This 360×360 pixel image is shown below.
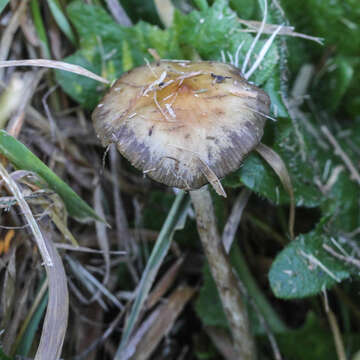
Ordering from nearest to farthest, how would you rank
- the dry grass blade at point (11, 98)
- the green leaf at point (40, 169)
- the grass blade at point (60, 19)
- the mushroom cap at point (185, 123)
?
the mushroom cap at point (185, 123) < the green leaf at point (40, 169) < the dry grass blade at point (11, 98) < the grass blade at point (60, 19)

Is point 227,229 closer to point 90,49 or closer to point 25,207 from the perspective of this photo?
point 25,207

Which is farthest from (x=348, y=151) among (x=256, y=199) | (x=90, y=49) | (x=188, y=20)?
(x=90, y=49)

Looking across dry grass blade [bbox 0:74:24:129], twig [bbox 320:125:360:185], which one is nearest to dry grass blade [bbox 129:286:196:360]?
twig [bbox 320:125:360:185]

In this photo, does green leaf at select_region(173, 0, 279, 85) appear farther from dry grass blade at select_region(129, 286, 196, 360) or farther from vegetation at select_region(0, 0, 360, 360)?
dry grass blade at select_region(129, 286, 196, 360)

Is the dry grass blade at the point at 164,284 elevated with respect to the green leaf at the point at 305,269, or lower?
lower

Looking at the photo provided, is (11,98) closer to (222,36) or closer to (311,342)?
(222,36)

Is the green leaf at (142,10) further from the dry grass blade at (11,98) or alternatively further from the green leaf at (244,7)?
the dry grass blade at (11,98)

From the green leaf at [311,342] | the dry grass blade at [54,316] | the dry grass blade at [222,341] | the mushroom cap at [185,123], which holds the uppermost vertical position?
the mushroom cap at [185,123]

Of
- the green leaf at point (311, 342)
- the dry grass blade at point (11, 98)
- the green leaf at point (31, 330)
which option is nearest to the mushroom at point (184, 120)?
the dry grass blade at point (11, 98)

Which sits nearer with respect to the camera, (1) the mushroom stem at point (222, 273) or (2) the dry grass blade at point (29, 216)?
(2) the dry grass blade at point (29, 216)
